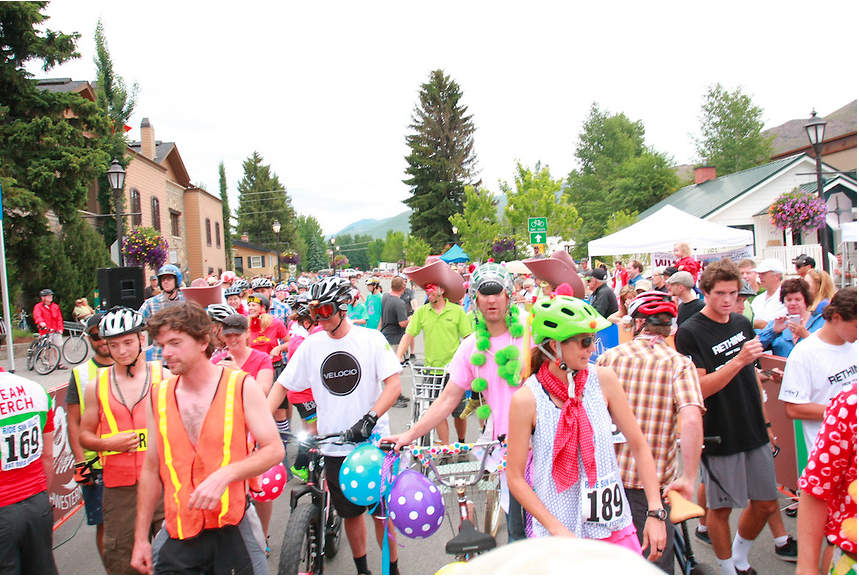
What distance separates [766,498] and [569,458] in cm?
227

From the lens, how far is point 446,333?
6.90m

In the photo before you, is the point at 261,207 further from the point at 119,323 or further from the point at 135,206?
the point at 119,323

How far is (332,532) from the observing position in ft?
→ 14.5

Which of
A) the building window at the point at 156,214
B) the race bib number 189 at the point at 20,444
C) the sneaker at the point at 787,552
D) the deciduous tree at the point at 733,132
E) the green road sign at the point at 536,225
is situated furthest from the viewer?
the deciduous tree at the point at 733,132

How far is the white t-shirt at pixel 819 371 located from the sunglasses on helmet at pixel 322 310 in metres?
2.87

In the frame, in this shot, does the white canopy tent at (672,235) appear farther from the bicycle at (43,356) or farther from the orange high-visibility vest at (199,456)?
the bicycle at (43,356)

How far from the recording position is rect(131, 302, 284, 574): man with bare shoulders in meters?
2.73

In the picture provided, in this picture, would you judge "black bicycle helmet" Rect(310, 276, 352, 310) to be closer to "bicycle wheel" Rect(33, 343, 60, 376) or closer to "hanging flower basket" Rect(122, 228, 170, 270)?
"bicycle wheel" Rect(33, 343, 60, 376)

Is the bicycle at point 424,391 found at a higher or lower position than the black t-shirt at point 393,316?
lower

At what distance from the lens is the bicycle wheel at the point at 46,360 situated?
49.3 ft

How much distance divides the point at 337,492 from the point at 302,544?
475 mm

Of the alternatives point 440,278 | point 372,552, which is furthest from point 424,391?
point 372,552

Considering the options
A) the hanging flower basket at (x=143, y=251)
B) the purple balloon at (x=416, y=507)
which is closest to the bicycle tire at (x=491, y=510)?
the purple balloon at (x=416, y=507)

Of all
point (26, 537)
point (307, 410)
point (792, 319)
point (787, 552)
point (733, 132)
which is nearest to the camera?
point (26, 537)
